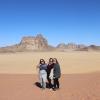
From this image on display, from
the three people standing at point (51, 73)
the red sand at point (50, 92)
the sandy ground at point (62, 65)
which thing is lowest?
the red sand at point (50, 92)

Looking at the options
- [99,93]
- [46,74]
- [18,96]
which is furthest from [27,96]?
[99,93]

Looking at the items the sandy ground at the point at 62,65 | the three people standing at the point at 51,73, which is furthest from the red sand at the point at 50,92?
the sandy ground at the point at 62,65

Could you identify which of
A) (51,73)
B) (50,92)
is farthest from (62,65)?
(50,92)

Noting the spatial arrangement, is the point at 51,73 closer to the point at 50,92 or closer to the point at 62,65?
the point at 50,92

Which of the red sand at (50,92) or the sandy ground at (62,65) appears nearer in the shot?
the red sand at (50,92)

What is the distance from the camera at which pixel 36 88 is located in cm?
1392

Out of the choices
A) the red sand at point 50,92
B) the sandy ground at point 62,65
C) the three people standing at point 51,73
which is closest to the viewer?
the red sand at point 50,92

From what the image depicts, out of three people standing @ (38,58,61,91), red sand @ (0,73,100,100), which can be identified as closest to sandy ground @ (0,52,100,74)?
red sand @ (0,73,100,100)

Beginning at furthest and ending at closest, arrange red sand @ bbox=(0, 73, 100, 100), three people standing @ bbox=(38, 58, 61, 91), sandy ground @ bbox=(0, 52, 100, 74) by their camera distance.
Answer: sandy ground @ bbox=(0, 52, 100, 74)
three people standing @ bbox=(38, 58, 61, 91)
red sand @ bbox=(0, 73, 100, 100)

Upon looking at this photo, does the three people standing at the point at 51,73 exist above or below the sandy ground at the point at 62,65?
above

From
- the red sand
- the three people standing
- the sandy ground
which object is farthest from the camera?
the sandy ground

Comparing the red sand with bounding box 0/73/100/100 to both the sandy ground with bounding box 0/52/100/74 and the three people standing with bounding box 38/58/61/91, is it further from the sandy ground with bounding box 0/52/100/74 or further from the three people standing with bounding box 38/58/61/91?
the sandy ground with bounding box 0/52/100/74

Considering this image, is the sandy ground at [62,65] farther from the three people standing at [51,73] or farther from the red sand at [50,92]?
the three people standing at [51,73]

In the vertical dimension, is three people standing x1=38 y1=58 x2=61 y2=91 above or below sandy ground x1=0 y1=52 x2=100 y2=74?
above
